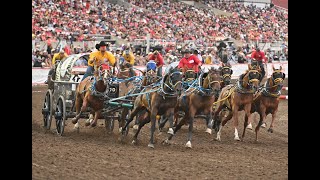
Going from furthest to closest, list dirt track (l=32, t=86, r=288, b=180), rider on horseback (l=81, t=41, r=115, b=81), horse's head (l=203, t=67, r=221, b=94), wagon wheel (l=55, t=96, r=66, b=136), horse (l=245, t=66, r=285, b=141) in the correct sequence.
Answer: horse (l=245, t=66, r=285, b=141) < rider on horseback (l=81, t=41, r=115, b=81) < wagon wheel (l=55, t=96, r=66, b=136) < horse's head (l=203, t=67, r=221, b=94) < dirt track (l=32, t=86, r=288, b=180)

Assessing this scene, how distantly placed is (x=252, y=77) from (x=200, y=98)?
164 cm

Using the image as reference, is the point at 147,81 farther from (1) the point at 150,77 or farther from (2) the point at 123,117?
(2) the point at 123,117

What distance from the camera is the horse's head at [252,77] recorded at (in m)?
14.3

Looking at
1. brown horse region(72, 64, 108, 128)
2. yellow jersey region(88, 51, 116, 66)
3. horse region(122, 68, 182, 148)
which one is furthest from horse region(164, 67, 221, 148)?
yellow jersey region(88, 51, 116, 66)

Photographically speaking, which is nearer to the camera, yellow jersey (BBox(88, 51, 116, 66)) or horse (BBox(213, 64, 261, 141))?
yellow jersey (BBox(88, 51, 116, 66))

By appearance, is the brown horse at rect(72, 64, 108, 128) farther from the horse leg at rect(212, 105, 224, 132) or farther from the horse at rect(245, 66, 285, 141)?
the horse at rect(245, 66, 285, 141)

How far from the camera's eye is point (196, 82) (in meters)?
13.6

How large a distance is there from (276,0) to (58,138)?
34437mm

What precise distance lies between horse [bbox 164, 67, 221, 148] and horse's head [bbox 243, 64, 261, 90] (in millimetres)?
1309

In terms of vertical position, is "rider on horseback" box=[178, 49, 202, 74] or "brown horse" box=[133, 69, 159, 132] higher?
"rider on horseback" box=[178, 49, 202, 74]

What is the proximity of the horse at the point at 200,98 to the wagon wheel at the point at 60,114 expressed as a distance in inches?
90.1

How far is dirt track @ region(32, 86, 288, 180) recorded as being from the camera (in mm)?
9781

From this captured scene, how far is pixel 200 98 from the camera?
1338cm
